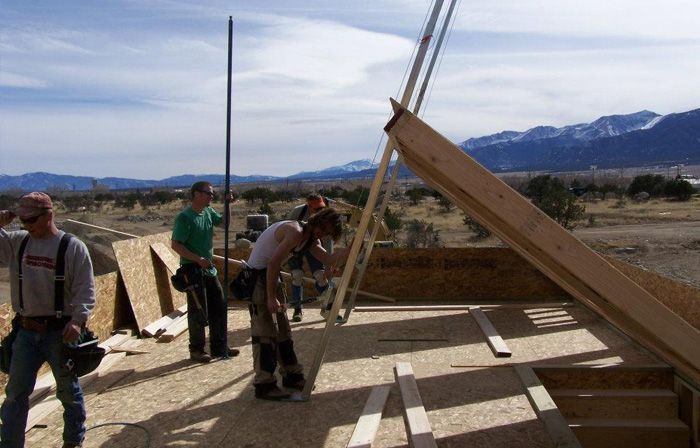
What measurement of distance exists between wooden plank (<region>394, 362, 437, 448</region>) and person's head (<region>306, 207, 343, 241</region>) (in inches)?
56.0

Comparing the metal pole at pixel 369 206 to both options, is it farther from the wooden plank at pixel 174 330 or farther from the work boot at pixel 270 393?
the wooden plank at pixel 174 330

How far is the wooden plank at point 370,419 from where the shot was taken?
450 cm

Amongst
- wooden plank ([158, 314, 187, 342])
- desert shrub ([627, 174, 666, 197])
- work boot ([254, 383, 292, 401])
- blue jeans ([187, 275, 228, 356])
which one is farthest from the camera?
desert shrub ([627, 174, 666, 197])

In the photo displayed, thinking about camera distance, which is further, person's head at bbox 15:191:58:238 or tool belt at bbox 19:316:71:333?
tool belt at bbox 19:316:71:333

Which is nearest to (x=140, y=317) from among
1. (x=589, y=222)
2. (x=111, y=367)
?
(x=111, y=367)

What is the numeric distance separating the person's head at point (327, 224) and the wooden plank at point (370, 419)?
4.43 ft

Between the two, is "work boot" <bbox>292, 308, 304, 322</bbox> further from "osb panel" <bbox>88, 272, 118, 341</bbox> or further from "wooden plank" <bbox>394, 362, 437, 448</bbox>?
"wooden plank" <bbox>394, 362, 437, 448</bbox>

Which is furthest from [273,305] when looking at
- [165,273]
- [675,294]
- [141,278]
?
[675,294]

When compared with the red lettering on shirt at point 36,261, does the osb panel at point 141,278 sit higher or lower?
lower

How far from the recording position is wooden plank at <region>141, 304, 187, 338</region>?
770 cm

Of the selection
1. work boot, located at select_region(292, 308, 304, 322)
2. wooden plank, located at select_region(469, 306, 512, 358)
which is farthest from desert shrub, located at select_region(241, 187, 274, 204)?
wooden plank, located at select_region(469, 306, 512, 358)

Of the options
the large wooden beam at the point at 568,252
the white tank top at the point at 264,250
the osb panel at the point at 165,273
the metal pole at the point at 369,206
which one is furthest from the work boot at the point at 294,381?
the osb panel at the point at 165,273

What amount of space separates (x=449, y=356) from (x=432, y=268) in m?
3.53

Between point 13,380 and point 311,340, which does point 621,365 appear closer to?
point 311,340
